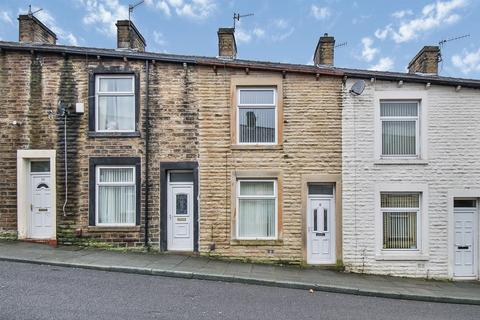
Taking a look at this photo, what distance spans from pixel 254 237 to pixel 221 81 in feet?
15.9

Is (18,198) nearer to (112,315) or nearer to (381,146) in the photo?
(112,315)

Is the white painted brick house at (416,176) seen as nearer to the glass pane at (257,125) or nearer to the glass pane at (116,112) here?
the glass pane at (257,125)

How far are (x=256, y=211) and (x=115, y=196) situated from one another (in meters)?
4.31

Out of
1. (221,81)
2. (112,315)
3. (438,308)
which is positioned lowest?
(438,308)

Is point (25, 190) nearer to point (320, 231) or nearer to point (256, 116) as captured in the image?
point (256, 116)

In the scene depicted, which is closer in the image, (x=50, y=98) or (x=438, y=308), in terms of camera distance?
(x=438, y=308)

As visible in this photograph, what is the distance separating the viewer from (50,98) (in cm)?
1296

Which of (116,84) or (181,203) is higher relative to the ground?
(116,84)

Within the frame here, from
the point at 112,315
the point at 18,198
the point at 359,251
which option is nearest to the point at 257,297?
the point at 112,315

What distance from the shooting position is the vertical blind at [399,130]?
13.0m

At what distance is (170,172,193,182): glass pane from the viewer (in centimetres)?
1302

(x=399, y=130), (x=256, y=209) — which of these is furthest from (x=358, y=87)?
(x=256, y=209)

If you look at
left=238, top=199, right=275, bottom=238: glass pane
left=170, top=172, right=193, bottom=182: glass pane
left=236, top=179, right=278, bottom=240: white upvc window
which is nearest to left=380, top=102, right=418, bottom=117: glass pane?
left=236, top=179, right=278, bottom=240: white upvc window

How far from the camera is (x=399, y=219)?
1301 centimetres
